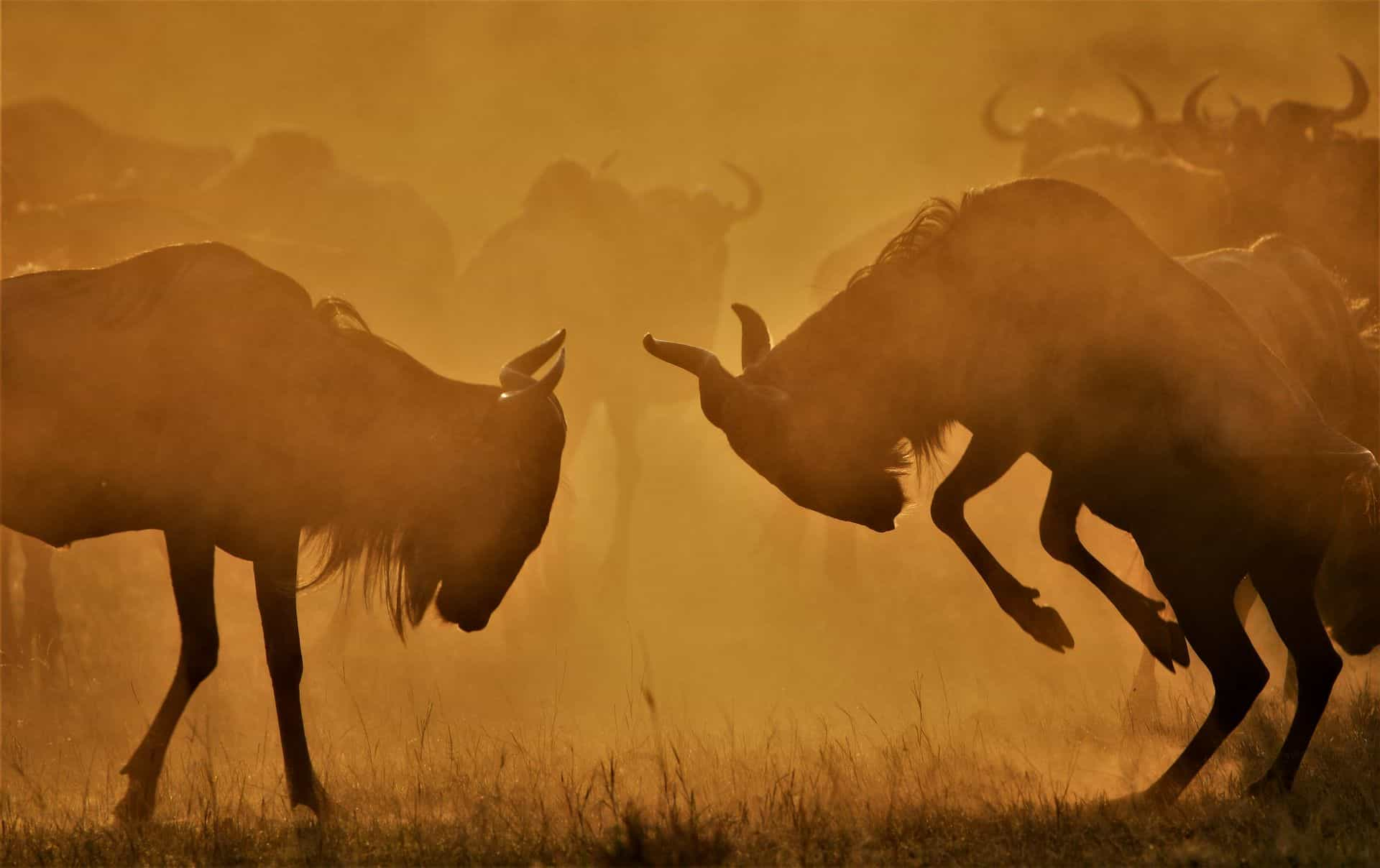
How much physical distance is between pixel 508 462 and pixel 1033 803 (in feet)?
7.98

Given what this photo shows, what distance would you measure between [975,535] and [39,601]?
764cm

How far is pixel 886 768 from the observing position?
5.94 m

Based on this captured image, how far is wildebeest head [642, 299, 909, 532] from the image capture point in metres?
6.04

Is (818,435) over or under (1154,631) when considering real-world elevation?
over

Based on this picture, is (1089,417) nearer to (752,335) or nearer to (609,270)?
(752,335)

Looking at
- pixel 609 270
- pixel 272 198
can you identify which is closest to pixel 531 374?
pixel 609 270

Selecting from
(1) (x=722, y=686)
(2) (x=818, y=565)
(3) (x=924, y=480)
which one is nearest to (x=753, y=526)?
(2) (x=818, y=565)

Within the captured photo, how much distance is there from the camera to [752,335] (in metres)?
6.56

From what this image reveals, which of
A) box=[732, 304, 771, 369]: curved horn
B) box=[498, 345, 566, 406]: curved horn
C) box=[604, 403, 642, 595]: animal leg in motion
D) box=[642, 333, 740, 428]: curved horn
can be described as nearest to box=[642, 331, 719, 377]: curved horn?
box=[642, 333, 740, 428]: curved horn

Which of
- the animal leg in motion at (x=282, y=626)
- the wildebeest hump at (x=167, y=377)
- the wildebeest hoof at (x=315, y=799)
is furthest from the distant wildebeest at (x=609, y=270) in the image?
the wildebeest hoof at (x=315, y=799)

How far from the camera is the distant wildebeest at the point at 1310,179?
39.0ft

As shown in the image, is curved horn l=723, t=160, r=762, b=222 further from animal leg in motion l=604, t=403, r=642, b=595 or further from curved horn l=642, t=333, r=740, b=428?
curved horn l=642, t=333, r=740, b=428

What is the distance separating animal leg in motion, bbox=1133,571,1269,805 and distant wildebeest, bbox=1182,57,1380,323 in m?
6.55

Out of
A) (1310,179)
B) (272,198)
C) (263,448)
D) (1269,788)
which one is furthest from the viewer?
(272,198)
